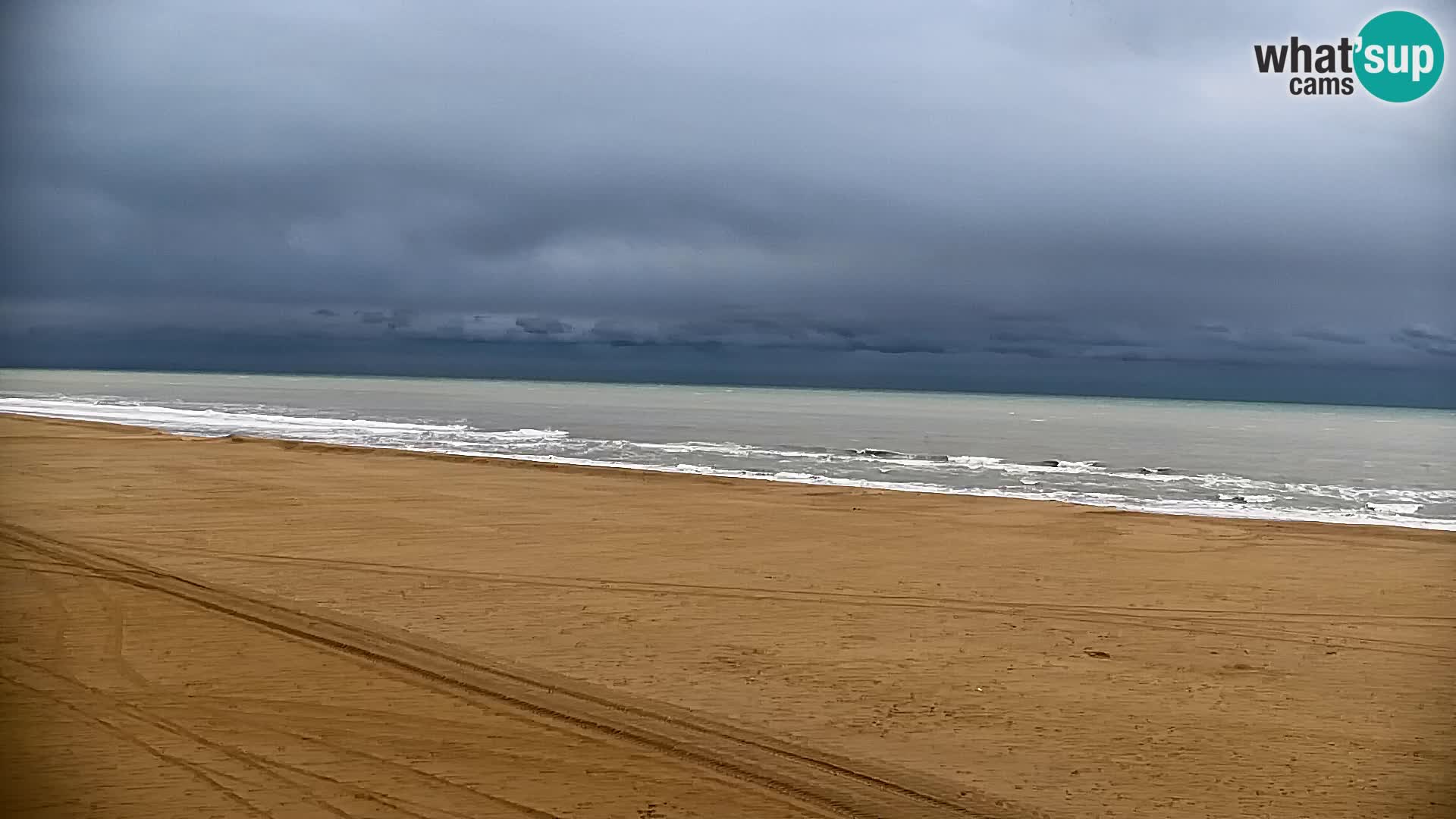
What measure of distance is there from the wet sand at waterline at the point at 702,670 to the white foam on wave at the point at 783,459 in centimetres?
463

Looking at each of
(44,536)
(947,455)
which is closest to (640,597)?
(44,536)

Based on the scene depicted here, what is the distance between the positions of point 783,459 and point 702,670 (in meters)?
20.3

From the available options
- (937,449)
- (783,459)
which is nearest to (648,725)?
(783,459)

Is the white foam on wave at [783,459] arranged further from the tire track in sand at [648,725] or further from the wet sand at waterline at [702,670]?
the tire track in sand at [648,725]

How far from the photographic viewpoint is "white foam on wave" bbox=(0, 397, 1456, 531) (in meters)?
18.4

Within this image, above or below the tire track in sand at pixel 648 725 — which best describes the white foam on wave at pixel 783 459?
above

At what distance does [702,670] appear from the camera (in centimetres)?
711

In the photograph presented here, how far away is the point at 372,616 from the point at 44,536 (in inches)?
218

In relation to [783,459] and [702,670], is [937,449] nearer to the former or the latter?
[783,459]

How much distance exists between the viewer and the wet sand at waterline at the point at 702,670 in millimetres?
5066

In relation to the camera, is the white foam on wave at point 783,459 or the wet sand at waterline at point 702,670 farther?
the white foam on wave at point 783,459

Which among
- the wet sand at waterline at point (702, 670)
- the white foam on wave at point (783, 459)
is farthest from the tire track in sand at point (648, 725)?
the white foam on wave at point (783, 459)

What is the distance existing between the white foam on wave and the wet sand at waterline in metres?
4.63

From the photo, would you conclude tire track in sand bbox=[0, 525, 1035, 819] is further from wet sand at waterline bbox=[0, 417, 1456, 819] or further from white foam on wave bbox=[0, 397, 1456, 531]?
white foam on wave bbox=[0, 397, 1456, 531]
